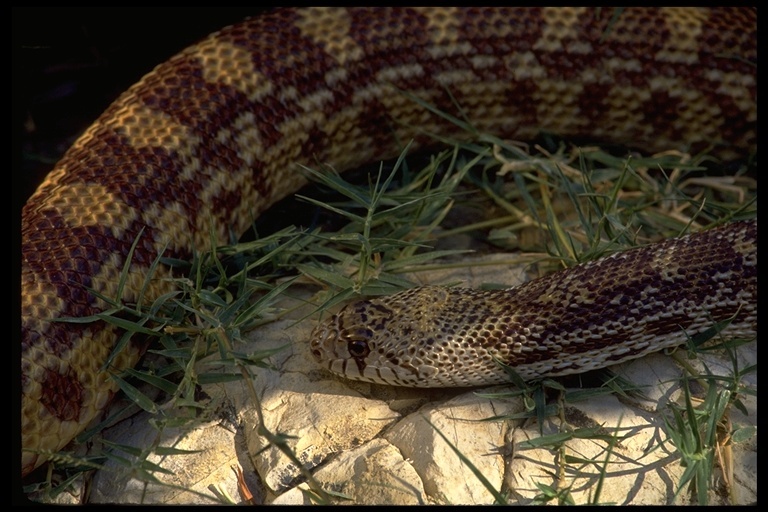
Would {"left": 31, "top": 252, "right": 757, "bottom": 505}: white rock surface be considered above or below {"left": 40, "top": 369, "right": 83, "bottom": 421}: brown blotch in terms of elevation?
below

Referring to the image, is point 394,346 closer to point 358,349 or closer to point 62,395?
point 358,349

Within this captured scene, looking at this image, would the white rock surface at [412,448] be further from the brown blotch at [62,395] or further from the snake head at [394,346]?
the brown blotch at [62,395]

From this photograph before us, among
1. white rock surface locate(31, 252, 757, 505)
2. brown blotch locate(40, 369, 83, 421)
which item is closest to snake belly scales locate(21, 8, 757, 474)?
brown blotch locate(40, 369, 83, 421)

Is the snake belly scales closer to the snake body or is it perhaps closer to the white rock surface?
the snake body

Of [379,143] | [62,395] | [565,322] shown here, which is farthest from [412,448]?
[379,143]

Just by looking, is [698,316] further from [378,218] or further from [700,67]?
[700,67]

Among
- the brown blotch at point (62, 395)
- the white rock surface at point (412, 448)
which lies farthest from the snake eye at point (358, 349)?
the brown blotch at point (62, 395)

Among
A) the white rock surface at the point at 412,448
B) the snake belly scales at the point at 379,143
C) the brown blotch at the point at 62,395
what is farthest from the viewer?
the snake belly scales at the point at 379,143
